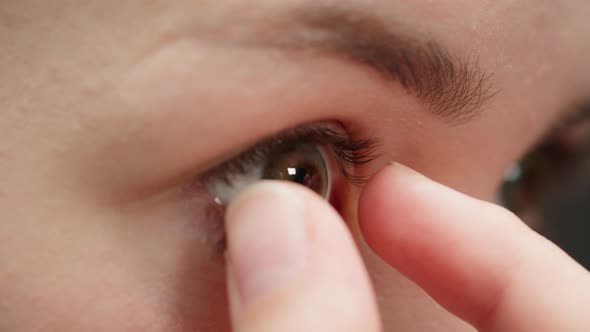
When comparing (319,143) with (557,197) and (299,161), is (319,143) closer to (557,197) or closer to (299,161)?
(299,161)

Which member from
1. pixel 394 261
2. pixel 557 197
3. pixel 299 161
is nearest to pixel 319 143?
pixel 299 161

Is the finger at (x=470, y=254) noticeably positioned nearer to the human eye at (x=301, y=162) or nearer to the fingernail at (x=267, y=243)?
the human eye at (x=301, y=162)

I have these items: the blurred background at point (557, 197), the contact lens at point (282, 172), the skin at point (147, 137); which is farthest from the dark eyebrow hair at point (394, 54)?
the blurred background at point (557, 197)

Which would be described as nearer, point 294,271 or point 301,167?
point 294,271

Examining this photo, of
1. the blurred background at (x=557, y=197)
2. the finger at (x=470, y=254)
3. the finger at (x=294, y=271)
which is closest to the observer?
the finger at (x=294, y=271)

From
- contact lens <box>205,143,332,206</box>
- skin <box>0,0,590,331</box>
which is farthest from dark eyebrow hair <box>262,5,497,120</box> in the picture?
contact lens <box>205,143,332,206</box>

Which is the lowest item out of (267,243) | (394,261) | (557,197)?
(557,197)
